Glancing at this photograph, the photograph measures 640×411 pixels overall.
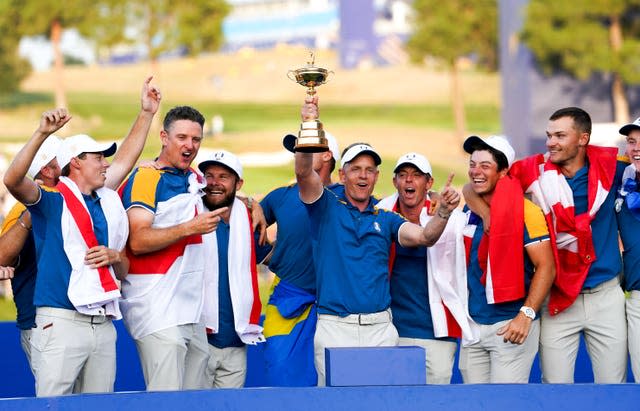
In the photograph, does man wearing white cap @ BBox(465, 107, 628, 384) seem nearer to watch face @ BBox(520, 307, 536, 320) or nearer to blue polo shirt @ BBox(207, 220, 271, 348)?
watch face @ BBox(520, 307, 536, 320)

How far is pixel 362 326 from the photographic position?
7352 millimetres

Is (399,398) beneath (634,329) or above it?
beneath

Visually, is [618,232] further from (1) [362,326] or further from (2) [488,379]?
(1) [362,326]

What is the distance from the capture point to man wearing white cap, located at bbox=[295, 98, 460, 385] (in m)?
7.33

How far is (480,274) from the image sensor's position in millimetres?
7734

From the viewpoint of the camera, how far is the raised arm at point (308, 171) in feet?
22.8

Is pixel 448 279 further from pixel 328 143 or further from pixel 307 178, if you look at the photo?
pixel 307 178

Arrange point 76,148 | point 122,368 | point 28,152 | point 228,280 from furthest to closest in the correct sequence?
point 122,368, point 228,280, point 76,148, point 28,152

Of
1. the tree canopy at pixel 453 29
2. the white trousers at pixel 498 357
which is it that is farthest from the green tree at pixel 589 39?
the white trousers at pixel 498 357

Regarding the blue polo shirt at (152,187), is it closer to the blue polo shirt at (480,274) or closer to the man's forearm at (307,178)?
the man's forearm at (307,178)

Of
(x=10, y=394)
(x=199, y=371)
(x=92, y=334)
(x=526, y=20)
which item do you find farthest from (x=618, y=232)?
(x=526, y=20)

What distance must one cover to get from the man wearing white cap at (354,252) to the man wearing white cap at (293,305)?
71 cm

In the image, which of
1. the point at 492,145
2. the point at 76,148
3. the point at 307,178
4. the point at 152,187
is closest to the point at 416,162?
the point at 492,145

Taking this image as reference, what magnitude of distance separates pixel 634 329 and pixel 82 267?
334 cm
